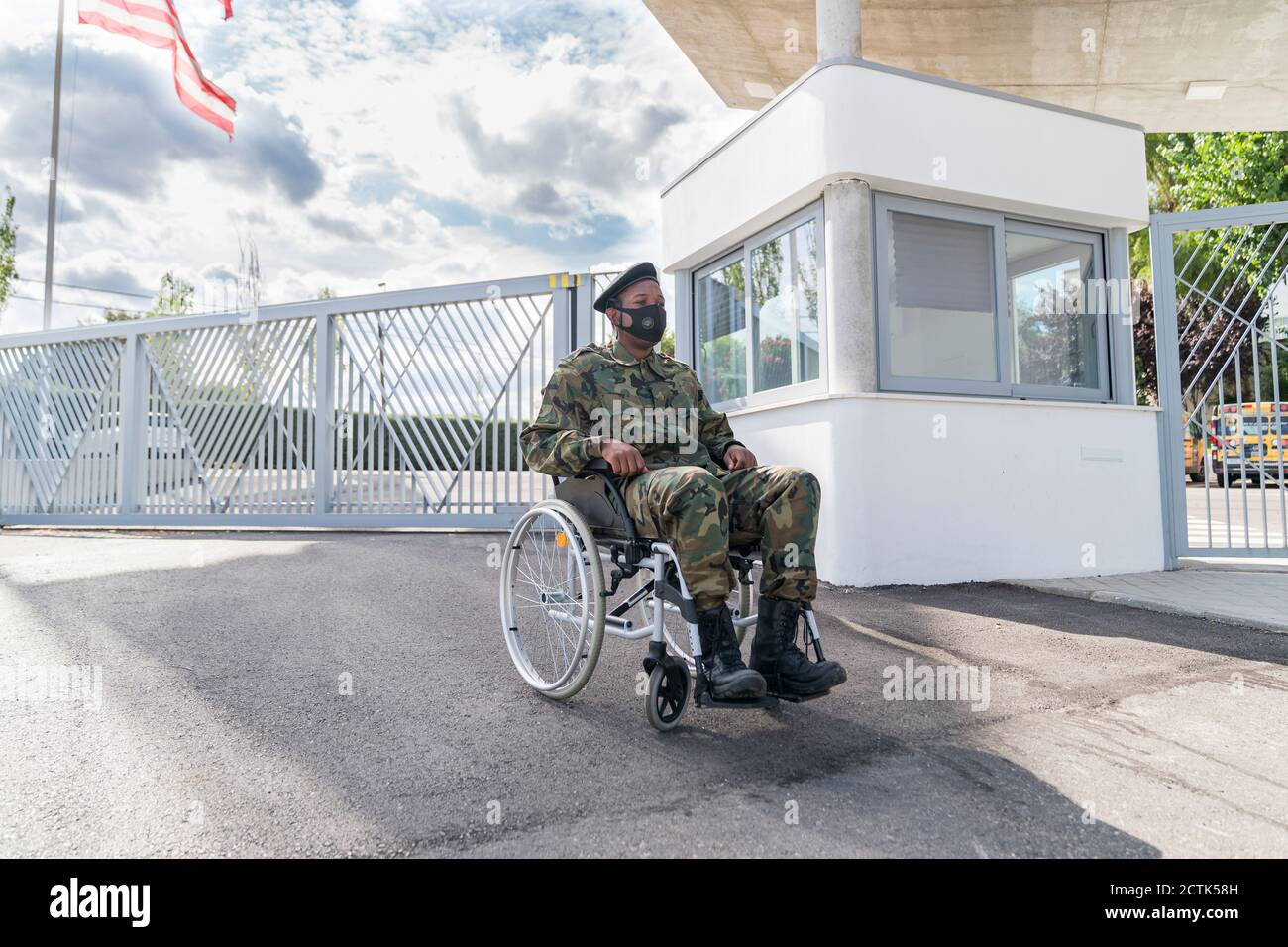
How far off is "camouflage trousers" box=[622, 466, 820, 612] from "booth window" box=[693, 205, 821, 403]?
10.7 ft

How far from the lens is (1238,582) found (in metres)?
5.12

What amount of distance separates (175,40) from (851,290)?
44.4 feet

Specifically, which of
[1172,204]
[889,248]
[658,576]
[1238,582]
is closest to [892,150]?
[889,248]

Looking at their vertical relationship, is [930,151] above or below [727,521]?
above

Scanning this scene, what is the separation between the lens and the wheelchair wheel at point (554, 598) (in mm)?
2486

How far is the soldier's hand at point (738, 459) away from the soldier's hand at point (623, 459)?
482 mm

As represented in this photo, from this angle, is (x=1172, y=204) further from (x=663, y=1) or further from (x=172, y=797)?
(x=172, y=797)

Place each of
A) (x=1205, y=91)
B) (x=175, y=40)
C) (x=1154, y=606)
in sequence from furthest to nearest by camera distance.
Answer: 1. (x=175, y=40)
2. (x=1205, y=91)
3. (x=1154, y=606)

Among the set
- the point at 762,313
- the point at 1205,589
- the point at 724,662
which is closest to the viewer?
the point at 724,662

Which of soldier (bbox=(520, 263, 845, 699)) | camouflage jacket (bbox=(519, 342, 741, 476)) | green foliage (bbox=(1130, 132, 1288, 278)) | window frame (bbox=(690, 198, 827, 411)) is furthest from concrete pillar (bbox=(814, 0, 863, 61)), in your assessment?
green foliage (bbox=(1130, 132, 1288, 278))

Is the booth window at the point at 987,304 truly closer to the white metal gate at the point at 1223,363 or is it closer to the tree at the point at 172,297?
the white metal gate at the point at 1223,363

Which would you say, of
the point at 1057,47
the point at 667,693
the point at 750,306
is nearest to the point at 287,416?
the point at 750,306

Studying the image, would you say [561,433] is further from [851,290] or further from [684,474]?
[851,290]

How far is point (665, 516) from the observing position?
7.53ft
